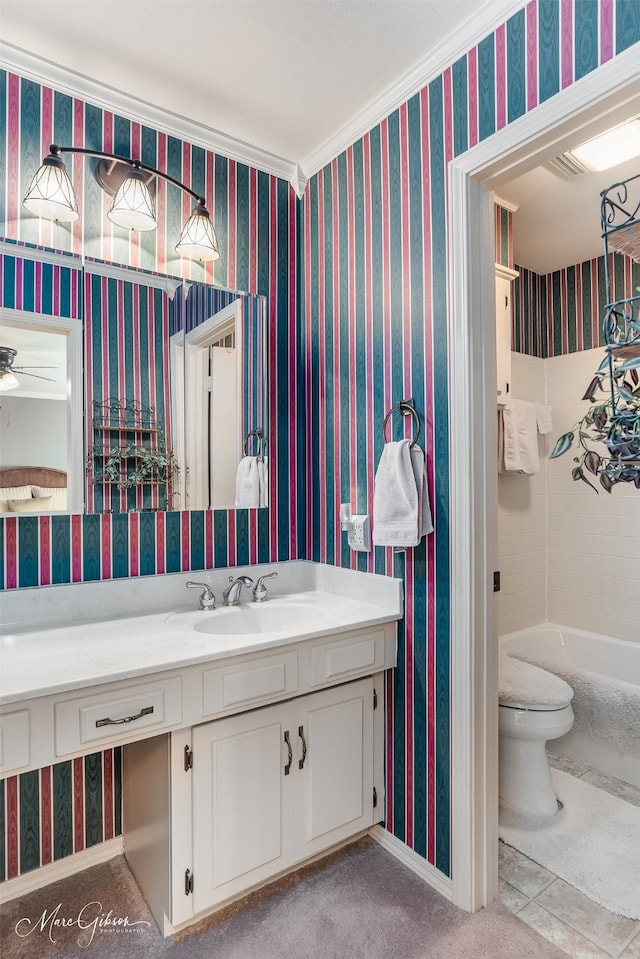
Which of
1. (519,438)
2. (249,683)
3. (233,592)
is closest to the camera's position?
(249,683)

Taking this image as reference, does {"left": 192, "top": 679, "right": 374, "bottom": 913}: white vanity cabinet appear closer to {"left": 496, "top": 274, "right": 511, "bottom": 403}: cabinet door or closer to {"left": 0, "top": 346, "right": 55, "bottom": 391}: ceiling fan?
{"left": 0, "top": 346, "right": 55, "bottom": 391}: ceiling fan

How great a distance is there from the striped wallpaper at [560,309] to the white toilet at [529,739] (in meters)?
1.94

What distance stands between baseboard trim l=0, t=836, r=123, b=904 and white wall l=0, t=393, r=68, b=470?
128 cm

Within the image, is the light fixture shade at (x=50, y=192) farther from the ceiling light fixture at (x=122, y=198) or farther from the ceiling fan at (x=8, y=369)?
the ceiling fan at (x=8, y=369)

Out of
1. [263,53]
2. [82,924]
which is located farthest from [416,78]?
[82,924]

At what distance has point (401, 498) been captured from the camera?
69.7 inches

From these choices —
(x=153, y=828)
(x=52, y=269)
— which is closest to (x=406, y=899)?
(x=153, y=828)

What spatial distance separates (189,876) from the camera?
59.8 inches

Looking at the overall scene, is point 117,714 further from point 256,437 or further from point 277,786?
point 256,437

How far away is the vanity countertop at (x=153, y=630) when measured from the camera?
137 centimetres

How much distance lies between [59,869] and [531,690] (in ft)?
5.87

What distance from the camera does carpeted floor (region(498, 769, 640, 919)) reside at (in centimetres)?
175

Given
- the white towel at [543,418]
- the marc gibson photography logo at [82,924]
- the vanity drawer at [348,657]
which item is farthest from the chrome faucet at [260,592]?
the white towel at [543,418]

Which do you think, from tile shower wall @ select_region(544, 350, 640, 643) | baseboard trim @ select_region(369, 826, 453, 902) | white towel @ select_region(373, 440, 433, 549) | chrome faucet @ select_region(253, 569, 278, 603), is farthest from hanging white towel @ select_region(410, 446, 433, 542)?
tile shower wall @ select_region(544, 350, 640, 643)
